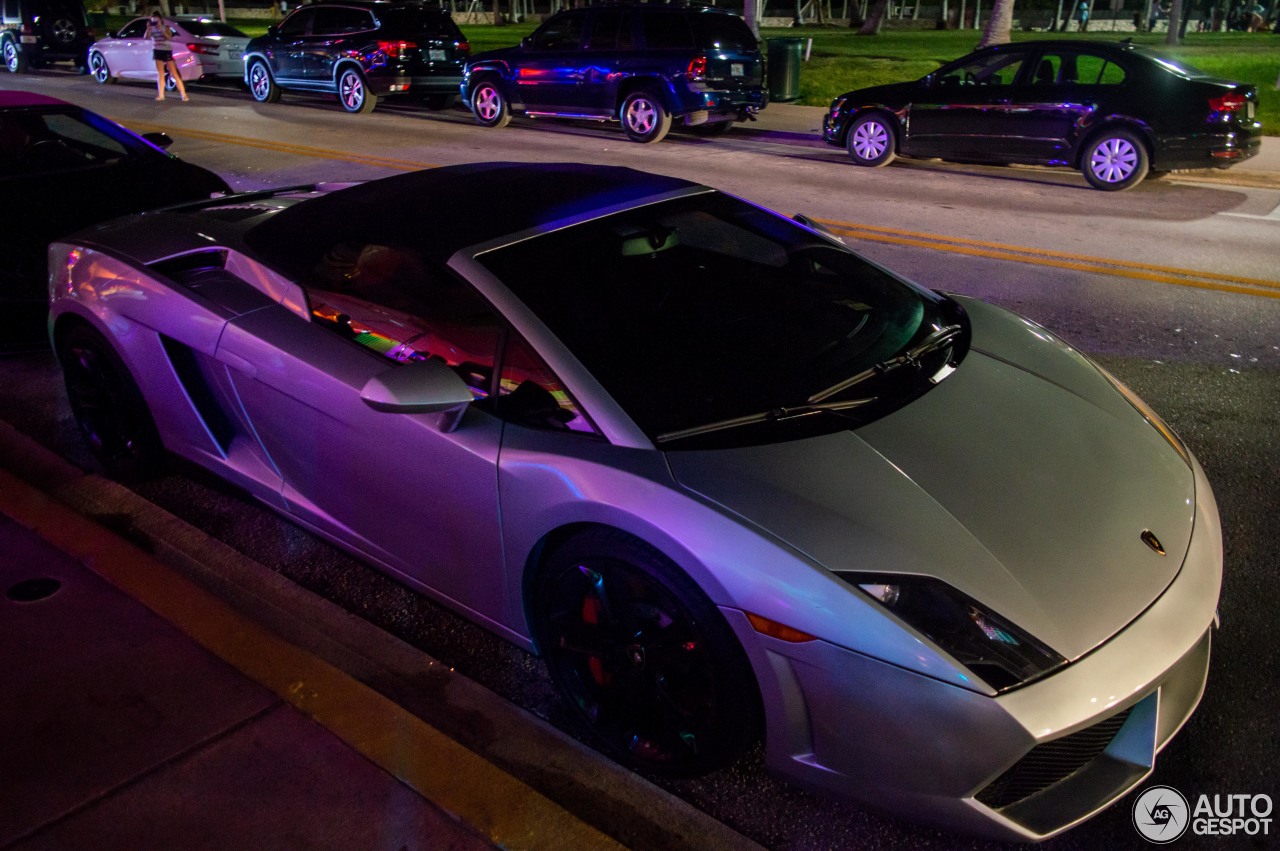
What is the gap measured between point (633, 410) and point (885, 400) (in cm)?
77

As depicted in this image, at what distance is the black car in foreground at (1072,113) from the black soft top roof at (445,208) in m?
8.61

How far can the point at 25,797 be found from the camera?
8.66 ft

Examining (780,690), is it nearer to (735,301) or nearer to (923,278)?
(735,301)

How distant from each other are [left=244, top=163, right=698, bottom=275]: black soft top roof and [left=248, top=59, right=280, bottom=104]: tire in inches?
676

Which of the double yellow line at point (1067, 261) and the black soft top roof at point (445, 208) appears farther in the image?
the double yellow line at point (1067, 261)

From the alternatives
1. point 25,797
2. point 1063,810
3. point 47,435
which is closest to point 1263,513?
point 1063,810

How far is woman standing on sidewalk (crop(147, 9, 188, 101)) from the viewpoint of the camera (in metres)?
20.0

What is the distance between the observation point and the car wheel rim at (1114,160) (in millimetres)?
10625

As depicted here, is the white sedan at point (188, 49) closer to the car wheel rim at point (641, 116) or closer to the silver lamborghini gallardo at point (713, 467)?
the car wheel rim at point (641, 116)

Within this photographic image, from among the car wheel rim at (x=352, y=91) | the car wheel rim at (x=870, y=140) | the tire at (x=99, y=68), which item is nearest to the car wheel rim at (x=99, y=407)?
the car wheel rim at (x=870, y=140)

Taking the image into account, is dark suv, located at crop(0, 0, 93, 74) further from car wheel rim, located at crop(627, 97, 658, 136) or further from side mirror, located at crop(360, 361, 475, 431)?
side mirror, located at crop(360, 361, 475, 431)

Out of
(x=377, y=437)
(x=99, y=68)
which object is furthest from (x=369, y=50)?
(x=377, y=437)

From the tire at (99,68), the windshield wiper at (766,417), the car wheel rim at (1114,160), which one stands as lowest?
the windshield wiper at (766,417)

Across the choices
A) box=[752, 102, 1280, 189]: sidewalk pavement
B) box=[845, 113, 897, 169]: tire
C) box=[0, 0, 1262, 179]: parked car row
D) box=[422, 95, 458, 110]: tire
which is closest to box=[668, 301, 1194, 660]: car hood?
box=[0, 0, 1262, 179]: parked car row
